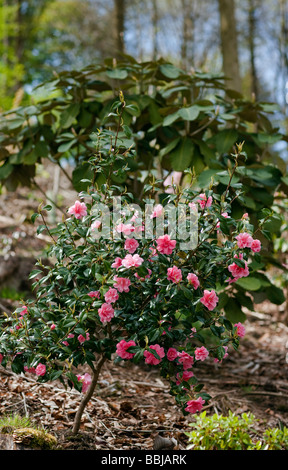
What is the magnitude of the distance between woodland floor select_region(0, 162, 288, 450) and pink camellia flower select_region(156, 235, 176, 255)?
32.3 inches

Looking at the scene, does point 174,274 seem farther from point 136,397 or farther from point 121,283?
point 136,397

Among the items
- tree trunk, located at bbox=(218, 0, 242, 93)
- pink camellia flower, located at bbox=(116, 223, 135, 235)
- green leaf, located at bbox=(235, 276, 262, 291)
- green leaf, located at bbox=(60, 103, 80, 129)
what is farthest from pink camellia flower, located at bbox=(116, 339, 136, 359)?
tree trunk, located at bbox=(218, 0, 242, 93)

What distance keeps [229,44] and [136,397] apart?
10.6ft

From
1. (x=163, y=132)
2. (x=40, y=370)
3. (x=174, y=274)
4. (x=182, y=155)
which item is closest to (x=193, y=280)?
(x=174, y=274)

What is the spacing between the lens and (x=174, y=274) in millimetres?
1581

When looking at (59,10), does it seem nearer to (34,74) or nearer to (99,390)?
(34,74)

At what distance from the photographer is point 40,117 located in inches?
111

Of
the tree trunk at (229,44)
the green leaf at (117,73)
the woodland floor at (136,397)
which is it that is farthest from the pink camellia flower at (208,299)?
the tree trunk at (229,44)

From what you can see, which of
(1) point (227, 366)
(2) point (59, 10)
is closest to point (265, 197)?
(1) point (227, 366)

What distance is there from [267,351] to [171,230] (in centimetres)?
229

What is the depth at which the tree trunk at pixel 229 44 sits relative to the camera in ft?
13.6

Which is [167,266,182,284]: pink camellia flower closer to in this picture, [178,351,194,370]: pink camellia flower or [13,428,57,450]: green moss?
[178,351,194,370]: pink camellia flower

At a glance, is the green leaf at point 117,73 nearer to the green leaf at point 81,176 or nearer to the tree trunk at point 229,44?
the green leaf at point 81,176

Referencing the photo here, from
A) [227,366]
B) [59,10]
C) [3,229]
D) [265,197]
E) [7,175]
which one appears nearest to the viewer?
[265,197]
